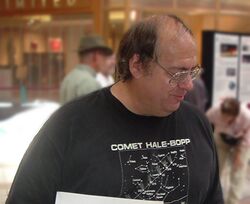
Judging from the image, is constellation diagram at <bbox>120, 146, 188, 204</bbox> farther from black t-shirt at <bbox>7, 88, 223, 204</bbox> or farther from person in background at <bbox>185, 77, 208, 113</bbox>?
person in background at <bbox>185, 77, 208, 113</bbox>

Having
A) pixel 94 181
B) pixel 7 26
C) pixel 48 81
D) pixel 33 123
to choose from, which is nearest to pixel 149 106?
pixel 94 181

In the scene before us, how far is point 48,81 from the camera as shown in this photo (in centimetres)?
912

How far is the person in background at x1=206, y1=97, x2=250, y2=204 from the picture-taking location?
576 cm

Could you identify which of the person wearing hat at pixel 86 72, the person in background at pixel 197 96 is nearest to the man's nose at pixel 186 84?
the person wearing hat at pixel 86 72

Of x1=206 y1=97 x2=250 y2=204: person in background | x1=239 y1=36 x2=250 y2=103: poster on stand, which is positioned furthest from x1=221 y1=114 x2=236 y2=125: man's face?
x1=239 y1=36 x2=250 y2=103: poster on stand

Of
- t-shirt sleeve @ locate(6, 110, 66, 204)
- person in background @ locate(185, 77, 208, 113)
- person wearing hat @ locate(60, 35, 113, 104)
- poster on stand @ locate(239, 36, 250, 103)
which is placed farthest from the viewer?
poster on stand @ locate(239, 36, 250, 103)

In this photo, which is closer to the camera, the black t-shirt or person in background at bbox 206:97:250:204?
the black t-shirt

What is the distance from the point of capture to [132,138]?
70.6 inches

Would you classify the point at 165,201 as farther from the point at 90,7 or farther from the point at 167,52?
the point at 90,7

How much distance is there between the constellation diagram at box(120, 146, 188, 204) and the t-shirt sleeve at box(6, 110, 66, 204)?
0.22 m

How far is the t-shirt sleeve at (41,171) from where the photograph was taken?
168cm

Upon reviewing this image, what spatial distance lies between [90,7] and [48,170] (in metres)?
6.93

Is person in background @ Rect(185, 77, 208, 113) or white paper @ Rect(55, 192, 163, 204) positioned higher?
white paper @ Rect(55, 192, 163, 204)

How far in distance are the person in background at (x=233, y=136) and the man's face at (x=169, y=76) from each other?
406 cm
